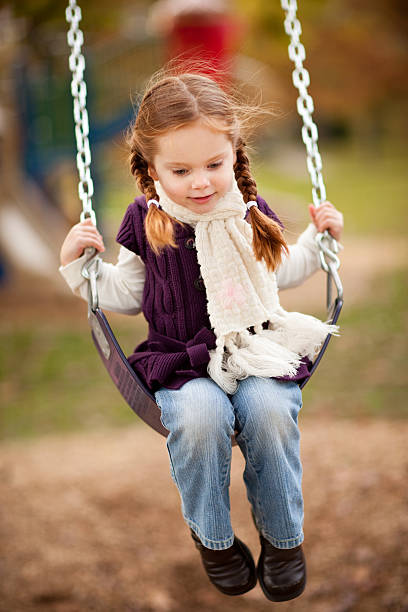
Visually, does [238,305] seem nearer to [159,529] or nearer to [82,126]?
[82,126]

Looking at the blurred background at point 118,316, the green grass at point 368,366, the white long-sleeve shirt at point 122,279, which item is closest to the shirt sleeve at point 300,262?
the white long-sleeve shirt at point 122,279

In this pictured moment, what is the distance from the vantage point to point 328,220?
202 cm

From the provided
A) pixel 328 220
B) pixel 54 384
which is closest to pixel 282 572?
pixel 328 220

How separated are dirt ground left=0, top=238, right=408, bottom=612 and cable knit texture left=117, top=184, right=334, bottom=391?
5.14 ft

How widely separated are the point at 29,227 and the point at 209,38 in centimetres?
296

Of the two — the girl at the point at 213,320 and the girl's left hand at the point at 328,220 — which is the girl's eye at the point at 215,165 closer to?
the girl at the point at 213,320

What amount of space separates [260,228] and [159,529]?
2.14 m

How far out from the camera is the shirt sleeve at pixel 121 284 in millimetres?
1930

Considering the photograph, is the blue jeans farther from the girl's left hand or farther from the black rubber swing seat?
the girl's left hand

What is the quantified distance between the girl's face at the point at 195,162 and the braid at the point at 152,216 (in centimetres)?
6

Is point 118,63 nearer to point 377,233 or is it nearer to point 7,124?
point 7,124

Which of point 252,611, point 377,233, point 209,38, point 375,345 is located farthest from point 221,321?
point 377,233

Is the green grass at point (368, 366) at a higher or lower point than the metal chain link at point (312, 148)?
lower

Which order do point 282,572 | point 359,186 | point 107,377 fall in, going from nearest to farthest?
point 282,572
point 107,377
point 359,186
